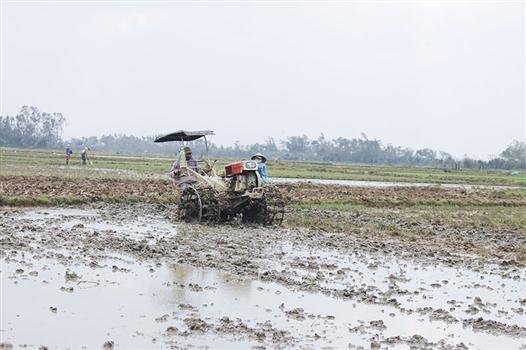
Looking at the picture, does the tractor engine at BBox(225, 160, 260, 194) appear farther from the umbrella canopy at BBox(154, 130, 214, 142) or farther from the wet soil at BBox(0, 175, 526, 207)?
the wet soil at BBox(0, 175, 526, 207)

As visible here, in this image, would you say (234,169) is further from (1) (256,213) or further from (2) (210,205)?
(1) (256,213)

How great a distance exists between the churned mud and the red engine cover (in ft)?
6.87

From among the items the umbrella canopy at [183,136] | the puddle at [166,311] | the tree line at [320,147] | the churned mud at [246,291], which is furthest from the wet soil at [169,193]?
the tree line at [320,147]

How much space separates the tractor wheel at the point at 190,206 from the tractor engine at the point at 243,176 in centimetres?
102

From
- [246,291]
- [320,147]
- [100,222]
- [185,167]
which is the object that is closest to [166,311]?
[246,291]

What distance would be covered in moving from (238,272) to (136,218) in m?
8.47

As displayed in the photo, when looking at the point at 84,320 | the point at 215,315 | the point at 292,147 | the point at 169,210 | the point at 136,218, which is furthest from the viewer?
the point at 292,147

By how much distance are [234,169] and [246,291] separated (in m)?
8.09

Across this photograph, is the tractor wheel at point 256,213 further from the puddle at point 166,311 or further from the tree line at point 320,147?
the tree line at point 320,147

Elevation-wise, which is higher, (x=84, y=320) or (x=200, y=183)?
(x=200, y=183)

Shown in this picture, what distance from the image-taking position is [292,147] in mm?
161750

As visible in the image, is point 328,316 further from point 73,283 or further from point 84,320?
point 73,283

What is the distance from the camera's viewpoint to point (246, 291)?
10.2m

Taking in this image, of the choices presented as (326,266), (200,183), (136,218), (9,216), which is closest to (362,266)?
(326,266)
